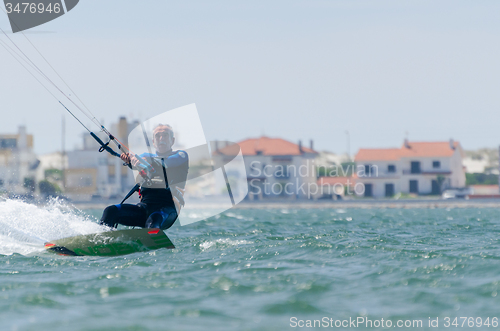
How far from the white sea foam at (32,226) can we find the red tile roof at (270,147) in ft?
171

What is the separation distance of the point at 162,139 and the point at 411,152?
55908 mm

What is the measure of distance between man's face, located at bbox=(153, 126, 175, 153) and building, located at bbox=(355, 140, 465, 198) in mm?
53693

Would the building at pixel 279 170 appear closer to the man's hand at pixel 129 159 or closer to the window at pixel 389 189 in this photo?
the window at pixel 389 189

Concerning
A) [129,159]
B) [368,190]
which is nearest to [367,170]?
[368,190]

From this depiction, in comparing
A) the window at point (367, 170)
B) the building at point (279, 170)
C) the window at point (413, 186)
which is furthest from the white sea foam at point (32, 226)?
the window at point (413, 186)

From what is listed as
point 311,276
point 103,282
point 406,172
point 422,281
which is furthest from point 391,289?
point 406,172

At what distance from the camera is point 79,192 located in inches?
2549

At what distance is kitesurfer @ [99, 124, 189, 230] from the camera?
33.2ft

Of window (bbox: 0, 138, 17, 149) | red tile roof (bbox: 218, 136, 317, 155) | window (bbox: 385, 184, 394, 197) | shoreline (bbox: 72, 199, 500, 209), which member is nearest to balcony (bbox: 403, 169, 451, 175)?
window (bbox: 385, 184, 394, 197)

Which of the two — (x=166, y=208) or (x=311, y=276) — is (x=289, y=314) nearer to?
(x=311, y=276)

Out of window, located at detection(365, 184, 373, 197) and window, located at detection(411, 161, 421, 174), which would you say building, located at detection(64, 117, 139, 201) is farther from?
window, located at detection(411, 161, 421, 174)

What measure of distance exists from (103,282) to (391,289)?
129 inches

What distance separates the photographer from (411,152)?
63469mm

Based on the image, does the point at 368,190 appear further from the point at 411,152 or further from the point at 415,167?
the point at 411,152
